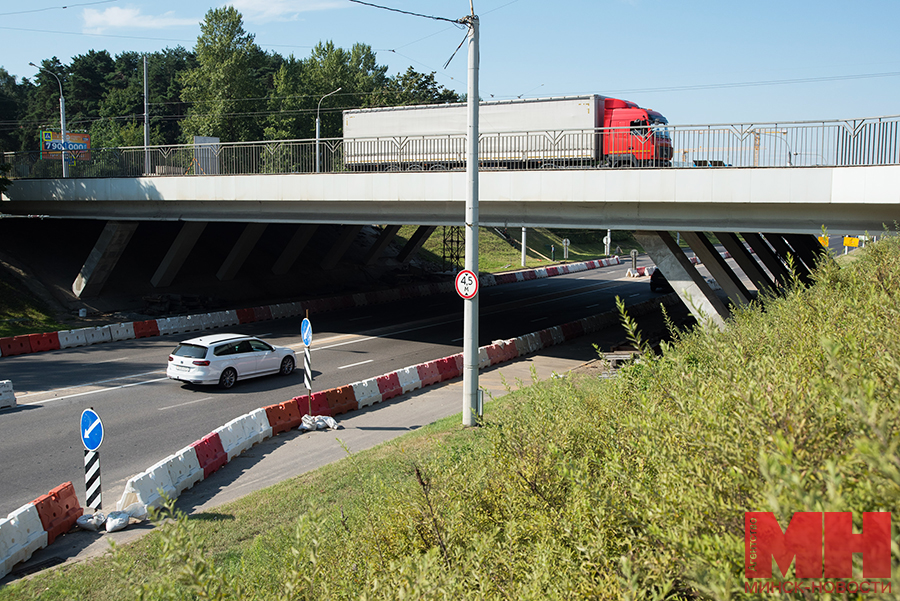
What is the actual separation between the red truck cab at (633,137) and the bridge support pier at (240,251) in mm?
19682

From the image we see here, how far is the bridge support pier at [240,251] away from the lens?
3575 cm

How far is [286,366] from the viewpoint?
69.3 ft

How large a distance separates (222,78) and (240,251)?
97.6 ft

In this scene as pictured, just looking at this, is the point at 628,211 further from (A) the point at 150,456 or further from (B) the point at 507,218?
(A) the point at 150,456

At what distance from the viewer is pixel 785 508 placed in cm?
266

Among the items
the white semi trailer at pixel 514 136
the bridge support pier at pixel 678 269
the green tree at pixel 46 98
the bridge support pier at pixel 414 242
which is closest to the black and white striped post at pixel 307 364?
the white semi trailer at pixel 514 136

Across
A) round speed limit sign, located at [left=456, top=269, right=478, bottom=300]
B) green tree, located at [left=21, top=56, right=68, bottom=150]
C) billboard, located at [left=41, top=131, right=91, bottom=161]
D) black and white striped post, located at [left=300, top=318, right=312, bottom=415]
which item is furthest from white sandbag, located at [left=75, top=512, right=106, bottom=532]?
green tree, located at [left=21, top=56, right=68, bottom=150]

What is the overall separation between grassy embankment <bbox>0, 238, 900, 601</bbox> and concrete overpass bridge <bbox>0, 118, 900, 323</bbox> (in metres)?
6.25

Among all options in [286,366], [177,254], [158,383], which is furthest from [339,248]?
[158,383]

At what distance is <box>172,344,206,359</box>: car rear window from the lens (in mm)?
18828

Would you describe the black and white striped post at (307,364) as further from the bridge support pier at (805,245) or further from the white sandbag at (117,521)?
the bridge support pier at (805,245)

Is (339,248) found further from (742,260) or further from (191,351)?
(742,260)

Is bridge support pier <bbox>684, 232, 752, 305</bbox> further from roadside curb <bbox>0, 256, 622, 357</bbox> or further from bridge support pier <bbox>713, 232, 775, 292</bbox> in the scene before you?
roadside curb <bbox>0, 256, 622, 357</bbox>

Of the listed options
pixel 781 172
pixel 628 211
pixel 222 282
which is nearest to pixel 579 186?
pixel 628 211
